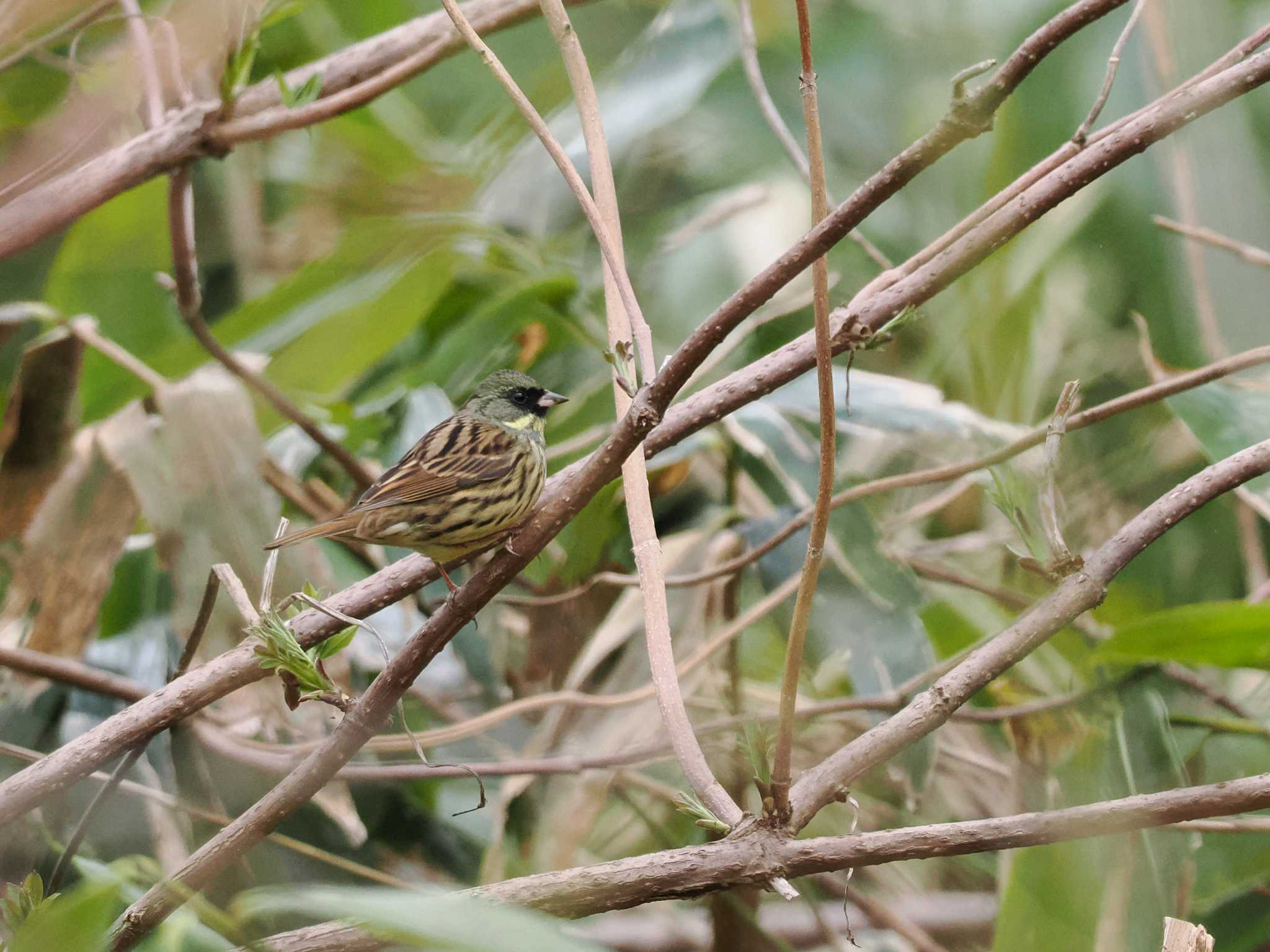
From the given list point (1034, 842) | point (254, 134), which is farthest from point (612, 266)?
point (254, 134)

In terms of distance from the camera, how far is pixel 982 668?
1330mm

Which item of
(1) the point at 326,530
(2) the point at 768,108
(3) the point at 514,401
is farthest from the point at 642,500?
(2) the point at 768,108

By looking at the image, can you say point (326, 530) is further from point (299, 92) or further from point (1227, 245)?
point (1227, 245)

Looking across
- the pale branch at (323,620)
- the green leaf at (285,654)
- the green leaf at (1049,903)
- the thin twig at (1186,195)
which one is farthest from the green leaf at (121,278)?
the thin twig at (1186,195)

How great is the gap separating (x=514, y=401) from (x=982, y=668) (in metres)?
1.24

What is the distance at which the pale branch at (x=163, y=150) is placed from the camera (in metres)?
→ 2.16

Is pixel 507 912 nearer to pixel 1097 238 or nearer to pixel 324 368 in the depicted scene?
pixel 324 368

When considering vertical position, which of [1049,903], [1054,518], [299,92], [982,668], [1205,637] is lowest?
[1049,903]

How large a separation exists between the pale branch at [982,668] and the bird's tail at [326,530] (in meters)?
0.89

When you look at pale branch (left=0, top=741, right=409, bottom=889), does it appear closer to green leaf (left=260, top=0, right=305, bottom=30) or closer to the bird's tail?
the bird's tail

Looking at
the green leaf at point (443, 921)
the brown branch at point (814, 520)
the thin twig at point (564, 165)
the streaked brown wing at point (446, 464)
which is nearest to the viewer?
the green leaf at point (443, 921)

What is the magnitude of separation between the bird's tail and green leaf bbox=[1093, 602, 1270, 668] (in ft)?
4.14

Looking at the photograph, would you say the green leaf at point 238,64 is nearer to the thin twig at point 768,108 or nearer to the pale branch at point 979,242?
the thin twig at point 768,108

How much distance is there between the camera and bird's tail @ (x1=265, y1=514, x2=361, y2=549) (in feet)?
6.05
